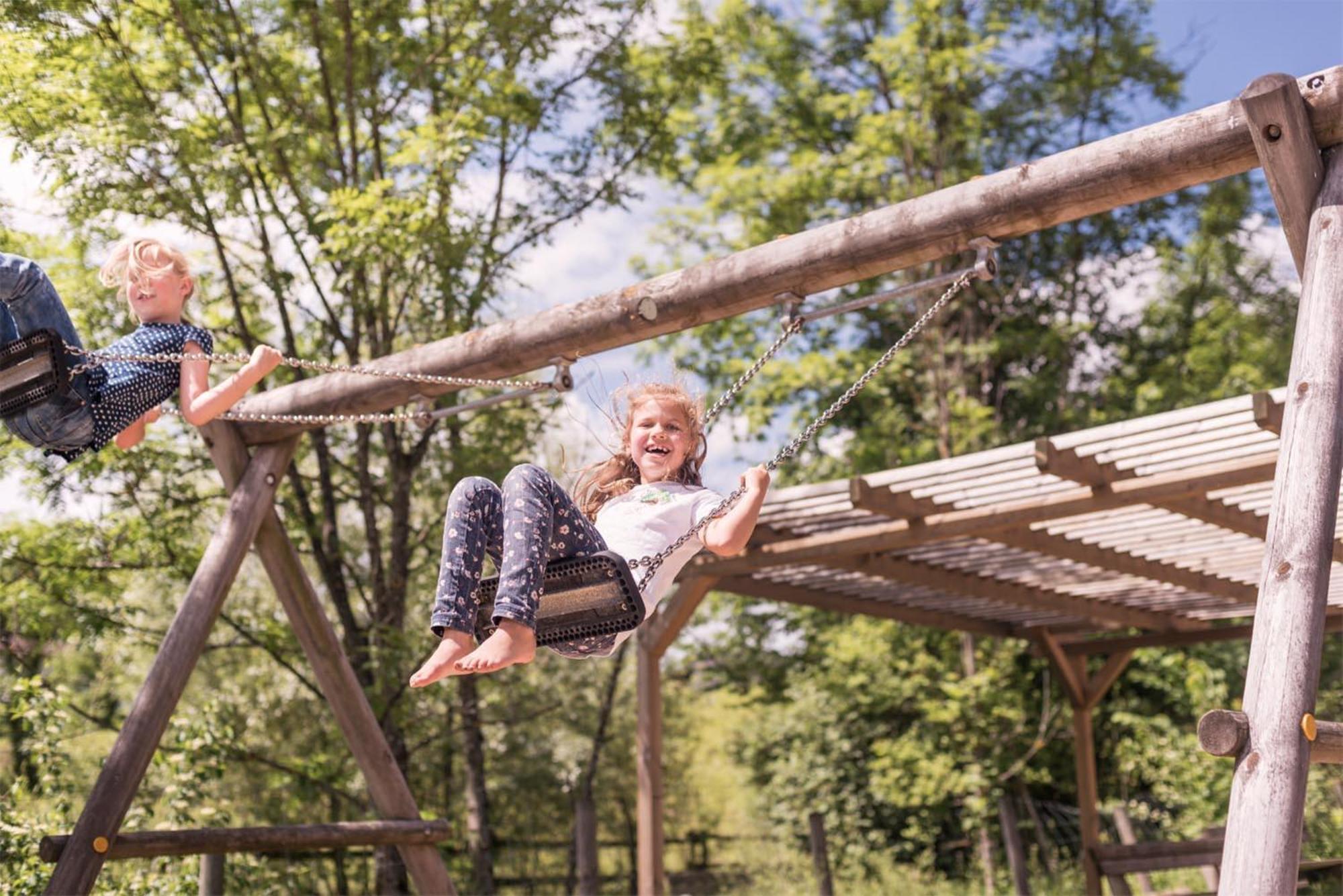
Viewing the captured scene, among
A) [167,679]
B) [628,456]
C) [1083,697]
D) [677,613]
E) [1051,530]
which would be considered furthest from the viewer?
[1083,697]

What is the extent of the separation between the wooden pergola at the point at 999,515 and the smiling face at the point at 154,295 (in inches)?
37.4

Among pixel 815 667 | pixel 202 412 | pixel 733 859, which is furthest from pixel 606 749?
pixel 202 412

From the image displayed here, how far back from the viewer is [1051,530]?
7.52 meters

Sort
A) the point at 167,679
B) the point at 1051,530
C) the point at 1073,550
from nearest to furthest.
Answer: the point at 167,679
the point at 1051,530
the point at 1073,550

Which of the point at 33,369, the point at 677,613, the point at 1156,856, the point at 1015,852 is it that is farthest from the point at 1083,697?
the point at 33,369

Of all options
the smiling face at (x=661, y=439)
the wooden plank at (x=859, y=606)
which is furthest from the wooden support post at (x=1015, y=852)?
the smiling face at (x=661, y=439)

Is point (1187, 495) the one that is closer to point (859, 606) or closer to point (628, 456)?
point (628, 456)

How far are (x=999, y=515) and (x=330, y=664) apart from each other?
3.23 meters

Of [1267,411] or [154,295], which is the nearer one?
[154,295]

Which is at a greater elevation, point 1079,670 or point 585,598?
point 1079,670

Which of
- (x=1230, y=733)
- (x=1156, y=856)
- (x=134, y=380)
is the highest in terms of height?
(x=134, y=380)

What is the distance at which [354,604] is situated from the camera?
14.2m

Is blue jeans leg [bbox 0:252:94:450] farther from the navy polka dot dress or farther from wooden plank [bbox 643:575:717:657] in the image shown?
wooden plank [bbox 643:575:717:657]

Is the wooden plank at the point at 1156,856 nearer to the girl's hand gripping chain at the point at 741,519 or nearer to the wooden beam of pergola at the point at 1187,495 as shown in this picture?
the wooden beam of pergola at the point at 1187,495
